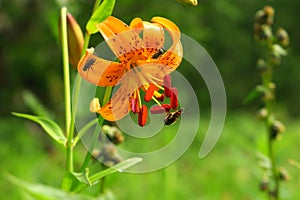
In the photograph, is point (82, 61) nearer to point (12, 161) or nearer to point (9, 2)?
point (12, 161)

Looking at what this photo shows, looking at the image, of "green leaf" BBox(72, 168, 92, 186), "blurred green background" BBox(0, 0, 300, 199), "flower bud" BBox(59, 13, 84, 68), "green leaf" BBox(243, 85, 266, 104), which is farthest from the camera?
"blurred green background" BBox(0, 0, 300, 199)

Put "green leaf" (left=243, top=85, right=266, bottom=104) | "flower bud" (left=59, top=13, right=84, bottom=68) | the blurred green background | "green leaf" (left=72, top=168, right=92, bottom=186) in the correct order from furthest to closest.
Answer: the blurred green background
"green leaf" (left=243, top=85, right=266, bottom=104)
"flower bud" (left=59, top=13, right=84, bottom=68)
"green leaf" (left=72, top=168, right=92, bottom=186)

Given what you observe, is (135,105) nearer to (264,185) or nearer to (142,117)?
(142,117)

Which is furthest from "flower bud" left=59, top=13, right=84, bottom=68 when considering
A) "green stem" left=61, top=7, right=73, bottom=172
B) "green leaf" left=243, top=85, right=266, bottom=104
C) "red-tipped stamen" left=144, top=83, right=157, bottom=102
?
"green leaf" left=243, top=85, right=266, bottom=104

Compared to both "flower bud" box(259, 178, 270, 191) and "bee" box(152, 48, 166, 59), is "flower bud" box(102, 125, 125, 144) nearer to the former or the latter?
"bee" box(152, 48, 166, 59)

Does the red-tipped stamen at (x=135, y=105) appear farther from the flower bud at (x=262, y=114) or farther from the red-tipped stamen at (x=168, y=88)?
the flower bud at (x=262, y=114)

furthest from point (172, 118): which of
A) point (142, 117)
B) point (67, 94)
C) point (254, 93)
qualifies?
point (254, 93)

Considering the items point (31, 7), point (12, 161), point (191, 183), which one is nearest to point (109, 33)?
point (191, 183)
